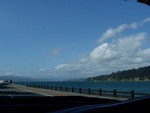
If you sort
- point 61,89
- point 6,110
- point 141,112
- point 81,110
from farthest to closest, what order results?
point 61,89, point 6,110, point 81,110, point 141,112

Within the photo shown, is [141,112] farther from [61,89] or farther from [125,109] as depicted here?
[61,89]

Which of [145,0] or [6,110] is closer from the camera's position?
[145,0]

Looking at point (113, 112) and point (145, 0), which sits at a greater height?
point (145, 0)

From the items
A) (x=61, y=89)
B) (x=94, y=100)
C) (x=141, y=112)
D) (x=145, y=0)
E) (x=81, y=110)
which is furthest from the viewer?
(x=61, y=89)

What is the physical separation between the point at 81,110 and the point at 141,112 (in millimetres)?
922

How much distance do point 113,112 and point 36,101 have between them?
10.3 metres

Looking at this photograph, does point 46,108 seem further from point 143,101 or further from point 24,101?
Result: point 143,101

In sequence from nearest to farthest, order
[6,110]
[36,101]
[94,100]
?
[6,110], [36,101], [94,100]

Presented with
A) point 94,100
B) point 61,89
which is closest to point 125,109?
point 94,100

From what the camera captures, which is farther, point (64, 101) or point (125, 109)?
point (64, 101)

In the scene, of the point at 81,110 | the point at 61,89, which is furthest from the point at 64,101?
the point at 61,89

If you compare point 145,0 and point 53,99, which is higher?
point 145,0

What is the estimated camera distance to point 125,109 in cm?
638

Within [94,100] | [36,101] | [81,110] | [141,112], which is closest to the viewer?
[141,112]
